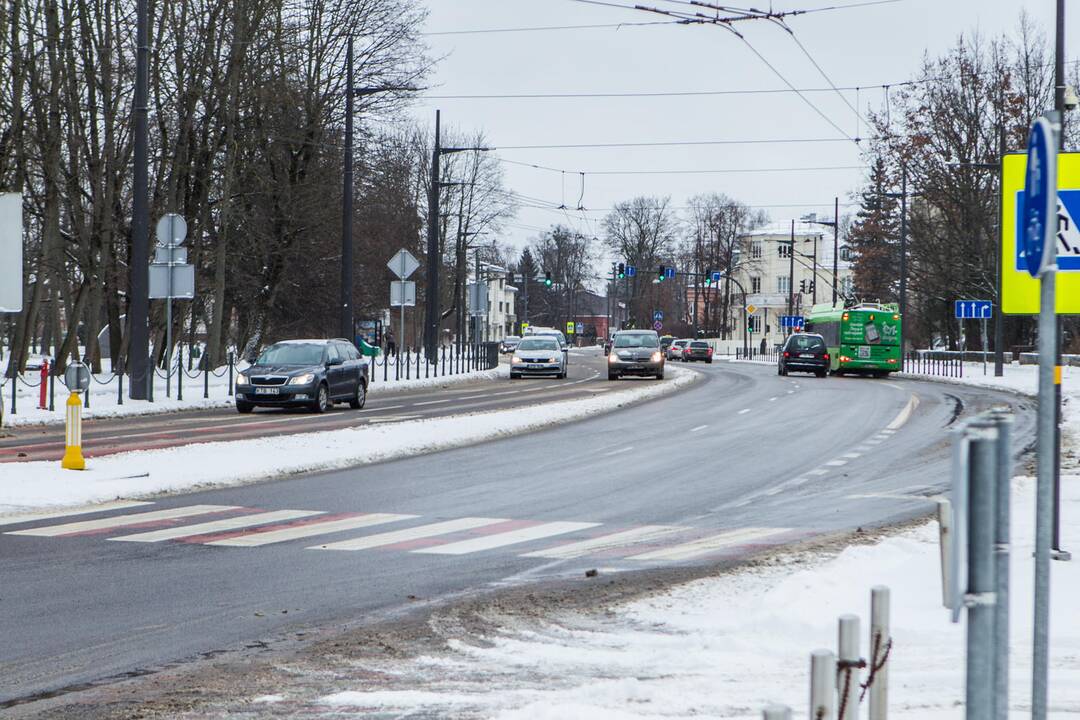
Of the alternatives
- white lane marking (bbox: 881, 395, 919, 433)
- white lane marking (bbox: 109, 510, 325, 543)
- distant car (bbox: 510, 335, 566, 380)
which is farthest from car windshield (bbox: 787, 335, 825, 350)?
white lane marking (bbox: 109, 510, 325, 543)

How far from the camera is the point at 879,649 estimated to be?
14.5 feet

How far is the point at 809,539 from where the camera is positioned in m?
→ 11.9

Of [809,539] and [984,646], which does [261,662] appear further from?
[809,539]

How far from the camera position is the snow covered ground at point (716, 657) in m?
6.15

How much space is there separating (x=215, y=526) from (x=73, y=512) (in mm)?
1753

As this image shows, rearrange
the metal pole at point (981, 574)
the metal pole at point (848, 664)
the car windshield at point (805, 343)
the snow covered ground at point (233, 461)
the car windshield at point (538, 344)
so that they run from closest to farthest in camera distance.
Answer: the metal pole at point (981, 574) → the metal pole at point (848, 664) → the snow covered ground at point (233, 461) → the car windshield at point (538, 344) → the car windshield at point (805, 343)

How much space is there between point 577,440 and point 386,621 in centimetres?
1443

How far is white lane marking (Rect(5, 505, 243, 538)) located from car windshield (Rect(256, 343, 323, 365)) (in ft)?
55.1

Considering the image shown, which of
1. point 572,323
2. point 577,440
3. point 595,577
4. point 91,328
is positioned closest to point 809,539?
point 595,577

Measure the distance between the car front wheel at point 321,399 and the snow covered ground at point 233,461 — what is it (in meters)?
4.66

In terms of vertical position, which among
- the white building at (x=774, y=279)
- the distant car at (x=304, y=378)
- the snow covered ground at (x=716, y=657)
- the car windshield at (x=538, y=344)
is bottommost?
the snow covered ground at (x=716, y=657)

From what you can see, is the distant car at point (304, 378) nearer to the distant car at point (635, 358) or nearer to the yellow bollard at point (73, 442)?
the yellow bollard at point (73, 442)

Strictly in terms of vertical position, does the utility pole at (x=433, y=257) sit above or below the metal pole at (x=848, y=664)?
above

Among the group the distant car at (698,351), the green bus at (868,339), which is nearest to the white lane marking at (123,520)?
the green bus at (868,339)
